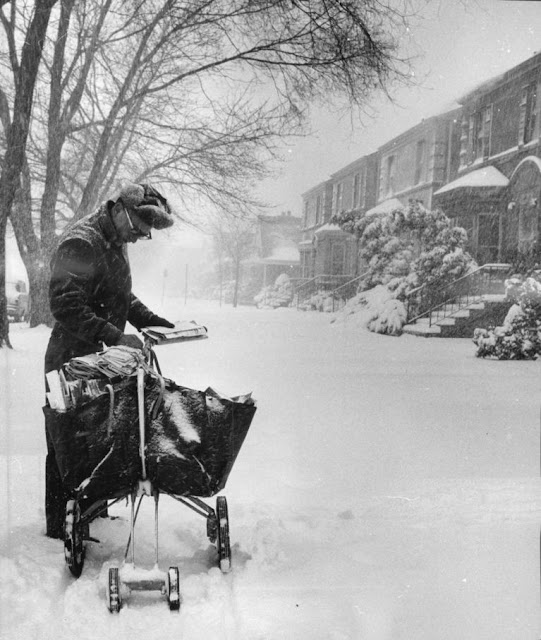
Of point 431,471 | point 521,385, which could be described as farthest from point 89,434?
point 521,385

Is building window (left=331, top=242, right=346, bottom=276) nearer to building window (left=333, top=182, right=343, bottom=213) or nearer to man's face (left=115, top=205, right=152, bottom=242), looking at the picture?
→ building window (left=333, top=182, right=343, bottom=213)

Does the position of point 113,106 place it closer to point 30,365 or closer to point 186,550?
point 30,365

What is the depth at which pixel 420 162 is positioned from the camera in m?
4.78

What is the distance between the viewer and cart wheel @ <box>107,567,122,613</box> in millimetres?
2139

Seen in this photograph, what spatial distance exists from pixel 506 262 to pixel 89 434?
3.99m

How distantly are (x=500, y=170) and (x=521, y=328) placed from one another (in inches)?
54.0

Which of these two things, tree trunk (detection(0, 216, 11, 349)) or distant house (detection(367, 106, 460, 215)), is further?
tree trunk (detection(0, 216, 11, 349))

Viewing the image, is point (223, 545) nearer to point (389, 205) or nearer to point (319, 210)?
point (319, 210)

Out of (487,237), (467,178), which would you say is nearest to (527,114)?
(467,178)

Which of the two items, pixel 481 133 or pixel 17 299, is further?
pixel 17 299

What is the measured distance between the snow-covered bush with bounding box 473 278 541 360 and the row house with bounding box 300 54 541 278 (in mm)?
324

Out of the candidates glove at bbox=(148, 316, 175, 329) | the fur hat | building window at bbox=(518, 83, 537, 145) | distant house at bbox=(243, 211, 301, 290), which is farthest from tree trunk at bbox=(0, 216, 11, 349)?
building window at bbox=(518, 83, 537, 145)

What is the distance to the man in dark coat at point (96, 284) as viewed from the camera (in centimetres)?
244

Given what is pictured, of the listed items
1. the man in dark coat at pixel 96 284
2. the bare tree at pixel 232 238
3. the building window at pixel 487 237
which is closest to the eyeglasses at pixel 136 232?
the man in dark coat at pixel 96 284
